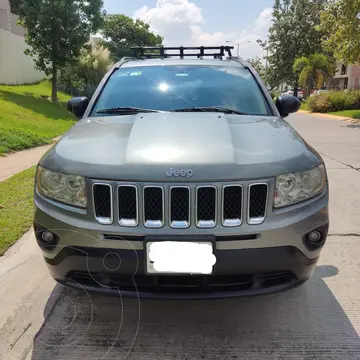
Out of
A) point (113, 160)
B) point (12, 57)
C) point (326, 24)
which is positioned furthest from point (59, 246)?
point (12, 57)

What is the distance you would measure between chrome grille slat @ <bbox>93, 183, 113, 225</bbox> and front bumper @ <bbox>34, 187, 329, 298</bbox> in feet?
0.15

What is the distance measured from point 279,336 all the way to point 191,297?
0.74m

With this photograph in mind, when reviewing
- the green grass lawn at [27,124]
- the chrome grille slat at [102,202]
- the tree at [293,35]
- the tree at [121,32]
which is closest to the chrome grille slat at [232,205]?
the chrome grille slat at [102,202]

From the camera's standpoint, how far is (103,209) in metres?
2.25

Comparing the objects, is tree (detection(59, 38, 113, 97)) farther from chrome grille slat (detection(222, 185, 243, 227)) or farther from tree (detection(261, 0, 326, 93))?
chrome grille slat (detection(222, 185, 243, 227))

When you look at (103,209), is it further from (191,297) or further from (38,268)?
(38,268)

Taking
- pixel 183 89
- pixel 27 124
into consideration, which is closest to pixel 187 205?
pixel 183 89

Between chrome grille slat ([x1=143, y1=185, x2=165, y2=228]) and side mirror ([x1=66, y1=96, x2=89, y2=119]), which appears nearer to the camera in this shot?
chrome grille slat ([x1=143, y1=185, x2=165, y2=228])

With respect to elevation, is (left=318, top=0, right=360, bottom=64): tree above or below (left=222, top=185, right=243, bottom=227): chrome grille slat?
above

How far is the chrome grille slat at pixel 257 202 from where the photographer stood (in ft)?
7.23

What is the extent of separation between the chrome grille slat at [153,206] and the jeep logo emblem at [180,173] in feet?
0.32

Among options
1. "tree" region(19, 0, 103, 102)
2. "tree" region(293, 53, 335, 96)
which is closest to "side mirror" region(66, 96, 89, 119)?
"tree" region(19, 0, 103, 102)

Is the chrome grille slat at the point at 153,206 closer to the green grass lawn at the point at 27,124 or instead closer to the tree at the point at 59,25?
the green grass lawn at the point at 27,124

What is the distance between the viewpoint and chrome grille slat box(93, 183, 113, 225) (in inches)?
87.8
